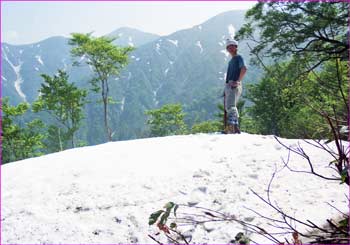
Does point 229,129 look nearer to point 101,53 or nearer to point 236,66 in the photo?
point 236,66

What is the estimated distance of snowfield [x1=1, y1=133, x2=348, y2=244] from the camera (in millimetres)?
5176

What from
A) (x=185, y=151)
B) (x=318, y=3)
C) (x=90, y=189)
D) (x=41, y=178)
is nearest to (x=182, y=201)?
(x=90, y=189)

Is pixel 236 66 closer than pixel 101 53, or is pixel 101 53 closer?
pixel 236 66

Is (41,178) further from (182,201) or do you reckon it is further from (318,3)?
(318,3)

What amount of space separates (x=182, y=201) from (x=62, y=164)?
301cm

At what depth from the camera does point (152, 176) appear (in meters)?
6.72

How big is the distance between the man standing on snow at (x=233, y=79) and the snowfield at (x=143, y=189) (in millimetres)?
1152

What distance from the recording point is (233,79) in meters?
9.13

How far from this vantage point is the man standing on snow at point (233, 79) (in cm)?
907

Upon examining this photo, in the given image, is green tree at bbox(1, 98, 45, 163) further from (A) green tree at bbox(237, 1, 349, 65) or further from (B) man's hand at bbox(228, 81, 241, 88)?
(B) man's hand at bbox(228, 81, 241, 88)

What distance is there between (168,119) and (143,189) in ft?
149

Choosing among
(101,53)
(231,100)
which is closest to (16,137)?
(101,53)

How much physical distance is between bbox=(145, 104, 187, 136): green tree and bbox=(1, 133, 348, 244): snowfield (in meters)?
40.8

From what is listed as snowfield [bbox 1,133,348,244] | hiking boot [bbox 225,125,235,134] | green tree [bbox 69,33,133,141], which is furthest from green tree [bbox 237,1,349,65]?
green tree [bbox 69,33,133,141]
